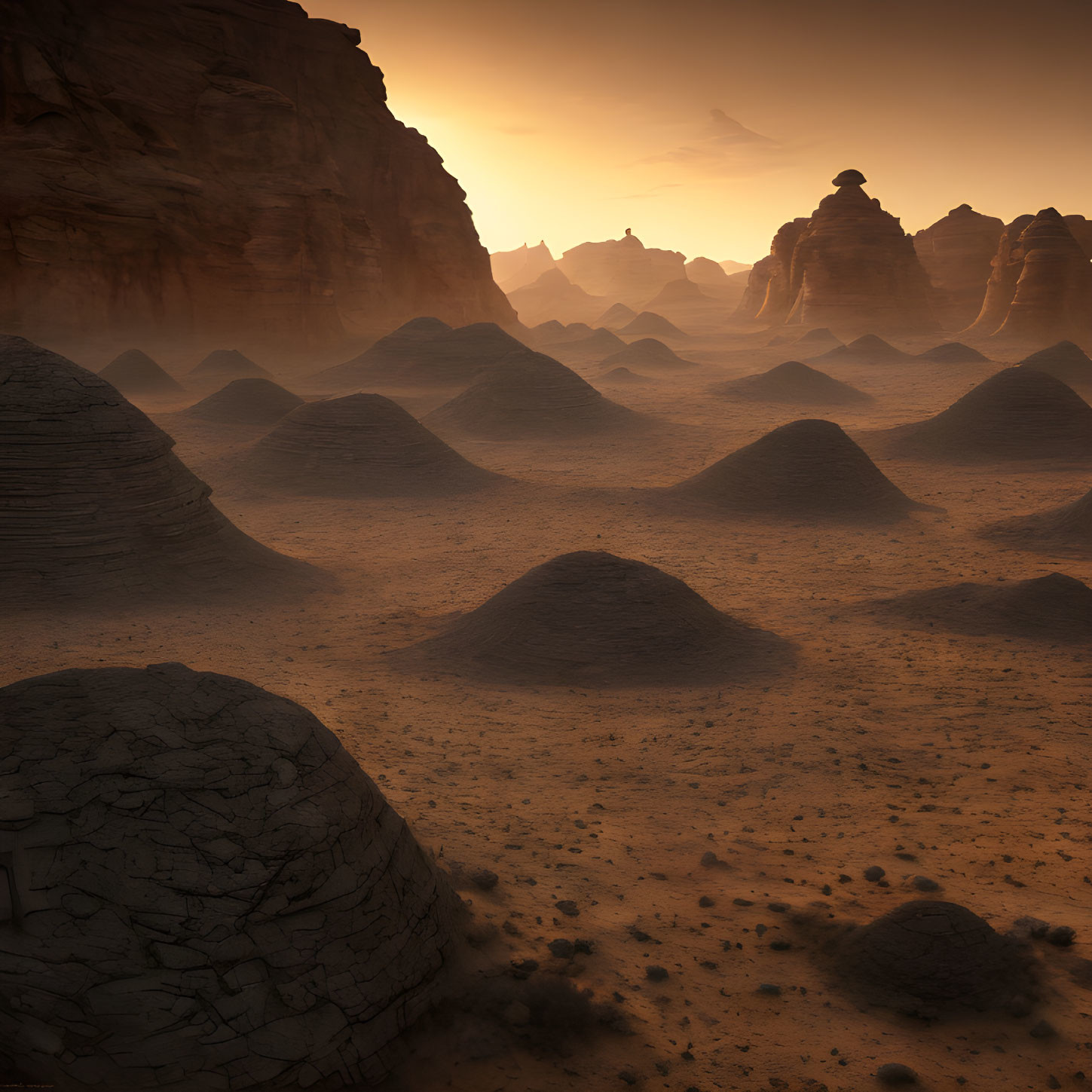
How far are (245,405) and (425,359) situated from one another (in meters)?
9.23

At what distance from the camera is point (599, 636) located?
8.04m

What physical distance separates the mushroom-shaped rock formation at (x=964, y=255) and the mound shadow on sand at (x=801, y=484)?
42422mm

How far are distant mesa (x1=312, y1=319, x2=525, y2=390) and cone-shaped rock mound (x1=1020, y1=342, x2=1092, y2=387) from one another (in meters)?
16.4

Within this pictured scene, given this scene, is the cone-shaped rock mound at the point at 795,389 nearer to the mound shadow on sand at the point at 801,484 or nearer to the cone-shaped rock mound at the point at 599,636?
the mound shadow on sand at the point at 801,484

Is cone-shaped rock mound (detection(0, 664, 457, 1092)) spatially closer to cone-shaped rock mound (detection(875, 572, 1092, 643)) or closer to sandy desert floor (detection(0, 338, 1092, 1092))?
sandy desert floor (detection(0, 338, 1092, 1092))

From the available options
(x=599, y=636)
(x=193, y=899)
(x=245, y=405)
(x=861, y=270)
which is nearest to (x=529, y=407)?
(x=245, y=405)

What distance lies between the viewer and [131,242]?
30250mm

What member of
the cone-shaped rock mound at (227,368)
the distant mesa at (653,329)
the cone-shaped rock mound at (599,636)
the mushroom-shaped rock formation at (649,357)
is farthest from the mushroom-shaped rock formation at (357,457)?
the distant mesa at (653,329)

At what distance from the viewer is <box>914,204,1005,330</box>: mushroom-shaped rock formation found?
172 ft

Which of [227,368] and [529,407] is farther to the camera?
[227,368]

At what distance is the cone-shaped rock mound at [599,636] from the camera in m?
7.77

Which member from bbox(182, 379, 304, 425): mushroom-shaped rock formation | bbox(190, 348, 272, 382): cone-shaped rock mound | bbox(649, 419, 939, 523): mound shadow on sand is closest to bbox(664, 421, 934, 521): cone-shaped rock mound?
bbox(649, 419, 939, 523): mound shadow on sand

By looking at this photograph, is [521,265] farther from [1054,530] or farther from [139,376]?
[1054,530]

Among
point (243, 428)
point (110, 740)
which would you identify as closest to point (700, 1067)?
point (110, 740)
